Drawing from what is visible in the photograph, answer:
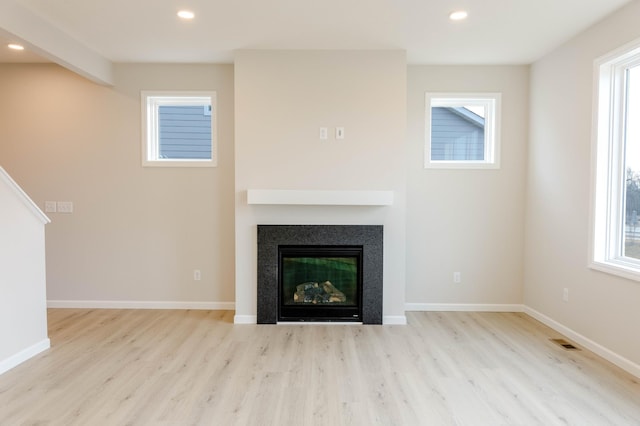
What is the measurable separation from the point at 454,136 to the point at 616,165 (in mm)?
1625

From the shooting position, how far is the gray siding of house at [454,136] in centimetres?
443

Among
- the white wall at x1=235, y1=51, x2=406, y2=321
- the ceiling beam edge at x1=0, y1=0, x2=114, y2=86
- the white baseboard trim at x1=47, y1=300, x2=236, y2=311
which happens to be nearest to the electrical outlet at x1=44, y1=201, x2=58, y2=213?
the white baseboard trim at x1=47, y1=300, x2=236, y2=311

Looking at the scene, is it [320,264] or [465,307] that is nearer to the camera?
[320,264]

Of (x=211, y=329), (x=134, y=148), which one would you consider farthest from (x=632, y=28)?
(x=134, y=148)

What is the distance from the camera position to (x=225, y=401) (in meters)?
2.43

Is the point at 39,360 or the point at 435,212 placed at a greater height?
the point at 435,212

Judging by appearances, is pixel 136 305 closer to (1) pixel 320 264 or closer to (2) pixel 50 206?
(2) pixel 50 206

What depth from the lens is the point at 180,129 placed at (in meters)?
4.50

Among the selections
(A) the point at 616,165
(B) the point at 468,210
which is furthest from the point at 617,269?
(B) the point at 468,210

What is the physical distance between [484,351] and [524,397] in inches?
29.5

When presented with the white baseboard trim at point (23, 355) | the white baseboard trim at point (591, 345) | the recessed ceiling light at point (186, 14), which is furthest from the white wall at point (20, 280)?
the white baseboard trim at point (591, 345)

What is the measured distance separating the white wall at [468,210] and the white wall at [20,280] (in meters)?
3.59

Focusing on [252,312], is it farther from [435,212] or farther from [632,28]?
[632,28]

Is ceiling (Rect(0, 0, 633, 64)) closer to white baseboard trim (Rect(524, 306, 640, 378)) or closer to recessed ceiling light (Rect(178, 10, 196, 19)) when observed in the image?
recessed ceiling light (Rect(178, 10, 196, 19))
